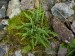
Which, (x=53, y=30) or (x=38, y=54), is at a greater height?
(x=53, y=30)

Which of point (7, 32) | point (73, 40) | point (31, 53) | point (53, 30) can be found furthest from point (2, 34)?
point (73, 40)

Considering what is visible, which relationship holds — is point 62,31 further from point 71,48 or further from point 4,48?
point 4,48

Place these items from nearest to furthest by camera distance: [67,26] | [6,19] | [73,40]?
1. [73,40]
2. [67,26]
3. [6,19]

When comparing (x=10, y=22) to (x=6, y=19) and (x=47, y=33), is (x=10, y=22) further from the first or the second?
(x=47, y=33)

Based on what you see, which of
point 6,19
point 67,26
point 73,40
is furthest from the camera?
point 6,19

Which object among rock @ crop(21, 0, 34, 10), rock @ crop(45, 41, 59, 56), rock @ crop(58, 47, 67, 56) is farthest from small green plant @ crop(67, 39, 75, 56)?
rock @ crop(21, 0, 34, 10)

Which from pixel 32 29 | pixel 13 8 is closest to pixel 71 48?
pixel 32 29

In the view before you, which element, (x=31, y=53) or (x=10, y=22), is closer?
(x=31, y=53)
